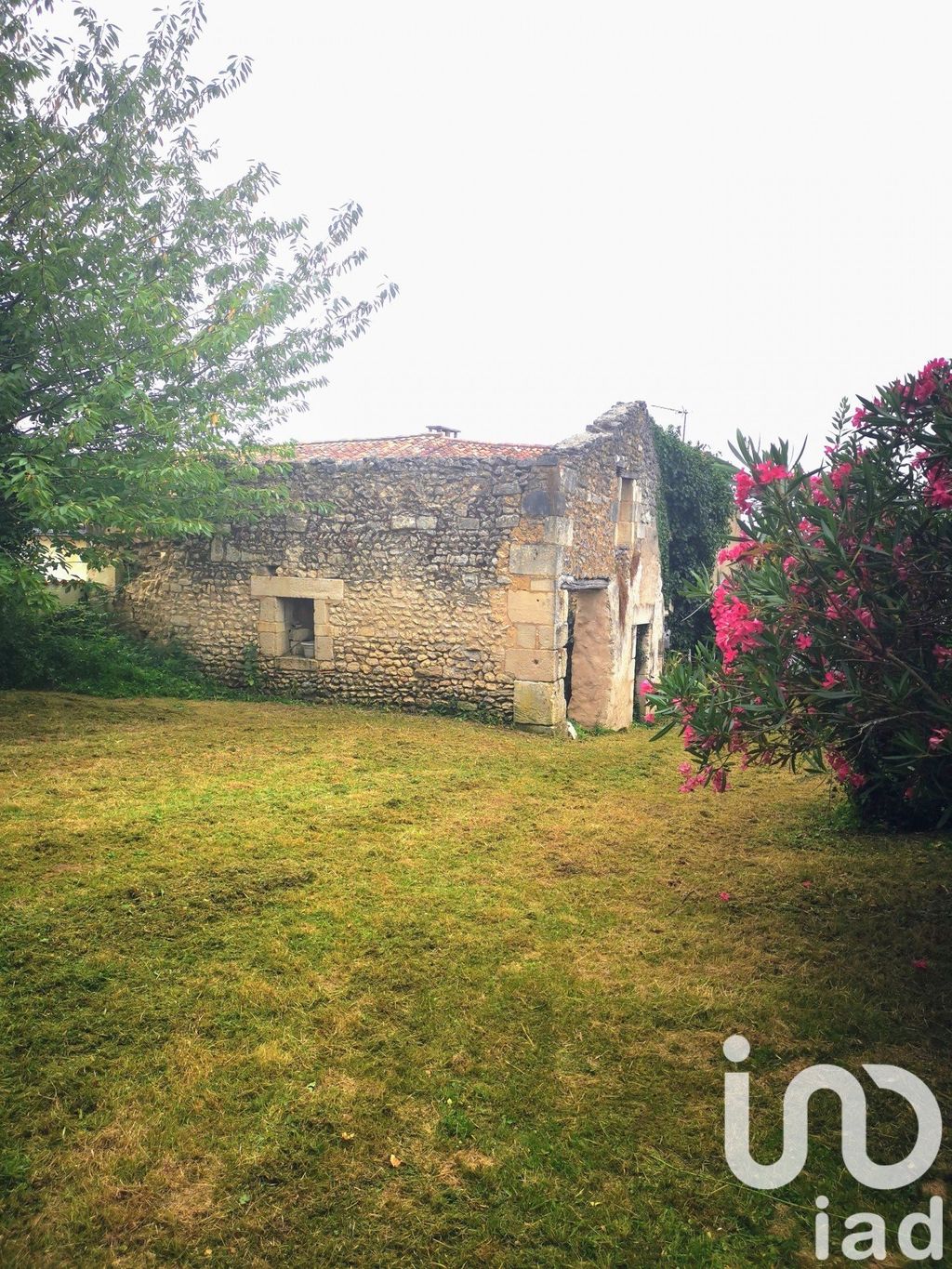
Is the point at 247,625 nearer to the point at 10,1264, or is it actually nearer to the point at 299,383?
the point at 299,383

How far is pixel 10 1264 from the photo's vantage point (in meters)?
2.34

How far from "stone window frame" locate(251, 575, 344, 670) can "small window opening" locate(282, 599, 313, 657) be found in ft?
0.41

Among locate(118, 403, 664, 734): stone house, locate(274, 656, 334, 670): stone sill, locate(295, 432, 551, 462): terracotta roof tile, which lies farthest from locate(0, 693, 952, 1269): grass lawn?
locate(295, 432, 551, 462): terracotta roof tile

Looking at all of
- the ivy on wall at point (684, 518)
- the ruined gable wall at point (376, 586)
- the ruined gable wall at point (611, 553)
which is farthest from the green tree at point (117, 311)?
the ivy on wall at point (684, 518)

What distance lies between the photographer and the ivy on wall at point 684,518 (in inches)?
539

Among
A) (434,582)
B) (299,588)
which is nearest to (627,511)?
(434,582)

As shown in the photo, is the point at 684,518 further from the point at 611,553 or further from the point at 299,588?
the point at 299,588

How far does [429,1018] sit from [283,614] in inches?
313

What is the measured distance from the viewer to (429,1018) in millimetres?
3566

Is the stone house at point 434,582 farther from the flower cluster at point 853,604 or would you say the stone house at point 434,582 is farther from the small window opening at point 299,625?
the flower cluster at point 853,604

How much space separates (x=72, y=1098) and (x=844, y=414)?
4.57 m

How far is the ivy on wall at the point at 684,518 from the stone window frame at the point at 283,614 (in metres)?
5.70

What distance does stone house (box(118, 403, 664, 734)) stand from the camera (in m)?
9.72

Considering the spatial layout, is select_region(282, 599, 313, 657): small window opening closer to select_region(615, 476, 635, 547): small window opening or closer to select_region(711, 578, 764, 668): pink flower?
select_region(615, 476, 635, 547): small window opening
